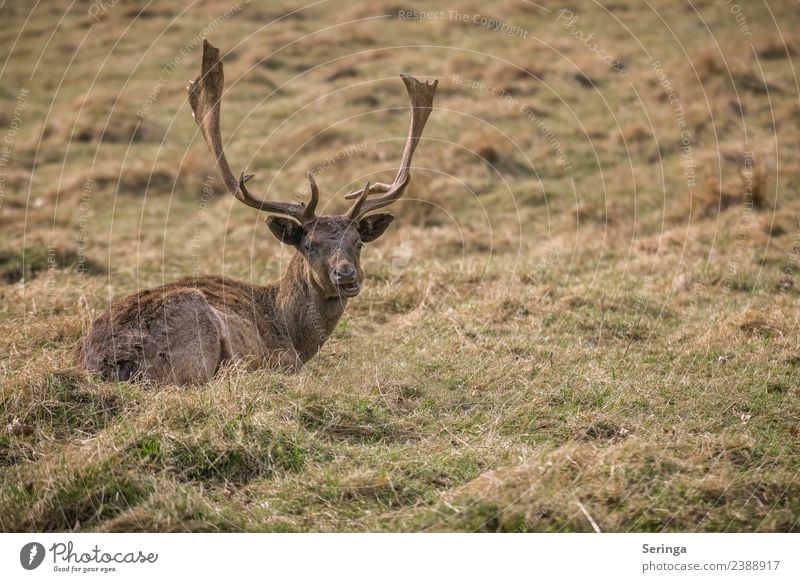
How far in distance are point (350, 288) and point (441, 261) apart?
4618 mm

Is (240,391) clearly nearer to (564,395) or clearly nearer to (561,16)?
(564,395)

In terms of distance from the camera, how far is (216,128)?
32.3ft

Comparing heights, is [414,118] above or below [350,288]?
above

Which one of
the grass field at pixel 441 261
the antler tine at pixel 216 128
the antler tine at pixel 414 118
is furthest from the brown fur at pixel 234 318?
the antler tine at pixel 414 118

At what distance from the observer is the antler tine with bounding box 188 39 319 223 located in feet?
31.1

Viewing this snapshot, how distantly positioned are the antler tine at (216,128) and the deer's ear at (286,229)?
12 cm

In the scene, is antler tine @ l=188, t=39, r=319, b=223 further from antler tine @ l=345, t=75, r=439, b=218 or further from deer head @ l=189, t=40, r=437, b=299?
antler tine @ l=345, t=75, r=439, b=218
